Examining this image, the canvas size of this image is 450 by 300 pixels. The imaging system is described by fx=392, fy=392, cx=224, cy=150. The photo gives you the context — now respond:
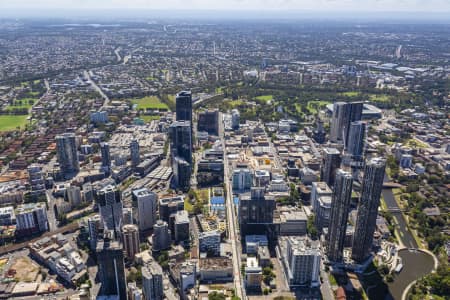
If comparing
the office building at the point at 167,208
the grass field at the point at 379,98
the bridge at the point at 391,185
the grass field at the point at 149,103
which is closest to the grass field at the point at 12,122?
the grass field at the point at 149,103

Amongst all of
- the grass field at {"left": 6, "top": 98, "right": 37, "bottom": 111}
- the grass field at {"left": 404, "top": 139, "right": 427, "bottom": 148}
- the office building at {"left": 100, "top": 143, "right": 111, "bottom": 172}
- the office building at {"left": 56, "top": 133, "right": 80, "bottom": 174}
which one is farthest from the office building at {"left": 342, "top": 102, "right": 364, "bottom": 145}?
the grass field at {"left": 6, "top": 98, "right": 37, "bottom": 111}

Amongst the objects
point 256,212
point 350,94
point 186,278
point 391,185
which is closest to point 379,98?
point 350,94

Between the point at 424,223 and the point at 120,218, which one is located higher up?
the point at 120,218

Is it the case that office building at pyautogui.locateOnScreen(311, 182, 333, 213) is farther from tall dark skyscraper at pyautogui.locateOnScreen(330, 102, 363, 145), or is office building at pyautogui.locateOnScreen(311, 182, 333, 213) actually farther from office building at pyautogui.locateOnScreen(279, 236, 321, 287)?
tall dark skyscraper at pyautogui.locateOnScreen(330, 102, 363, 145)

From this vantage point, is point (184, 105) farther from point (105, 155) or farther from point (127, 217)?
point (127, 217)

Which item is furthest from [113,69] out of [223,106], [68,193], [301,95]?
[68,193]

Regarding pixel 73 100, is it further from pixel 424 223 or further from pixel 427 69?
pixel 427 69
